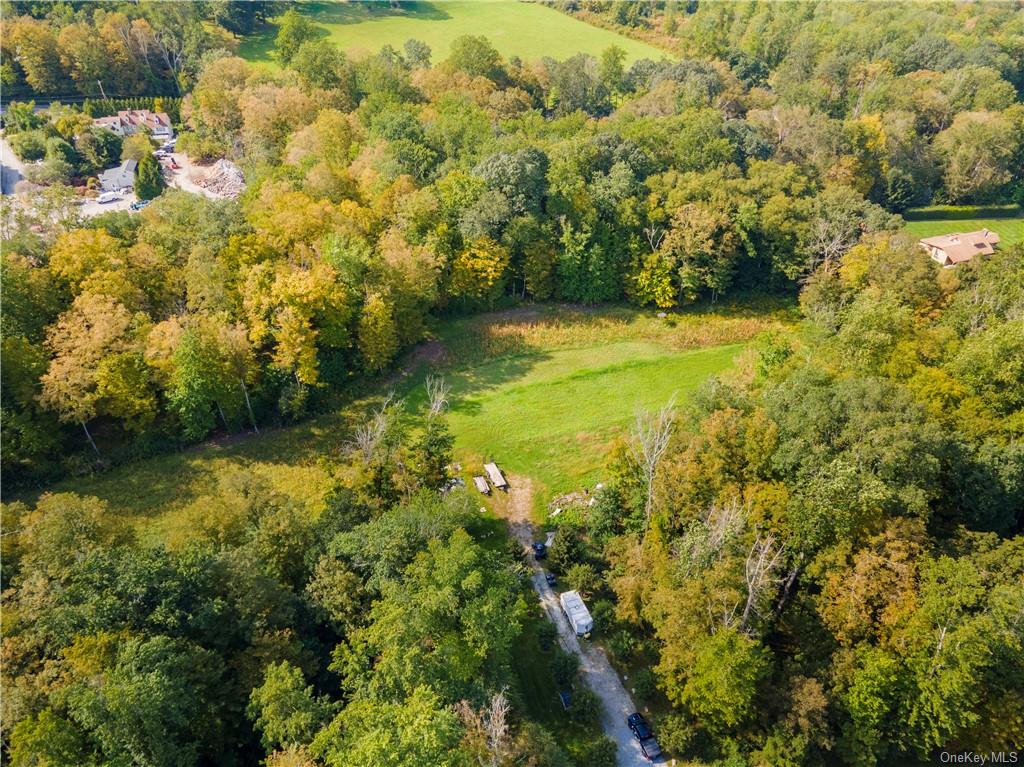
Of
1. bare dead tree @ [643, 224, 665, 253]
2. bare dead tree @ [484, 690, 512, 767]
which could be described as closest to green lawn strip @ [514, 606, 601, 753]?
bare dead tree @ [484, 690, 512, 767]

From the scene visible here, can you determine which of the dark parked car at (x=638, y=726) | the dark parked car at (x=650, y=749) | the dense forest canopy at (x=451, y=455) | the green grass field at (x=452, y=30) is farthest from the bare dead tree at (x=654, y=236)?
the green grass field at (x=452, y=30)

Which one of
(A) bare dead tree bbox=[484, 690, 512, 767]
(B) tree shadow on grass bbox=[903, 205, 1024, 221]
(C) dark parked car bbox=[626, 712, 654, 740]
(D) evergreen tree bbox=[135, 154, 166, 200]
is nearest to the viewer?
(A) bare dead tree bbox=[484, 690, 512, 767]

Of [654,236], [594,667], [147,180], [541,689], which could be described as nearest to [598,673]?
[594,667]

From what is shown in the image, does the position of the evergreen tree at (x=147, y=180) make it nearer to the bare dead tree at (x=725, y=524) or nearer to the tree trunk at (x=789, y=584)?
the bare dead tree at (x=725, y=524)

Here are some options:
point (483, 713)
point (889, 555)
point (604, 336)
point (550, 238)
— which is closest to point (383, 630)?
point (483, 713)

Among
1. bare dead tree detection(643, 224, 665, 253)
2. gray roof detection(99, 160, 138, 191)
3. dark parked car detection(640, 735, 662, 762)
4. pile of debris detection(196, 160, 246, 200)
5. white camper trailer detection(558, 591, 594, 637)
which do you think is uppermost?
bare dead tree detection(643, 224, 665, 253)

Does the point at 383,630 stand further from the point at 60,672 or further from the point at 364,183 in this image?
the point at 364,183

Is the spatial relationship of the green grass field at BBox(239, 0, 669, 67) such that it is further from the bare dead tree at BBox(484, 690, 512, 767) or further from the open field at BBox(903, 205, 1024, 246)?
the bare dead tree at BBox(484, 690, 512, 767)
